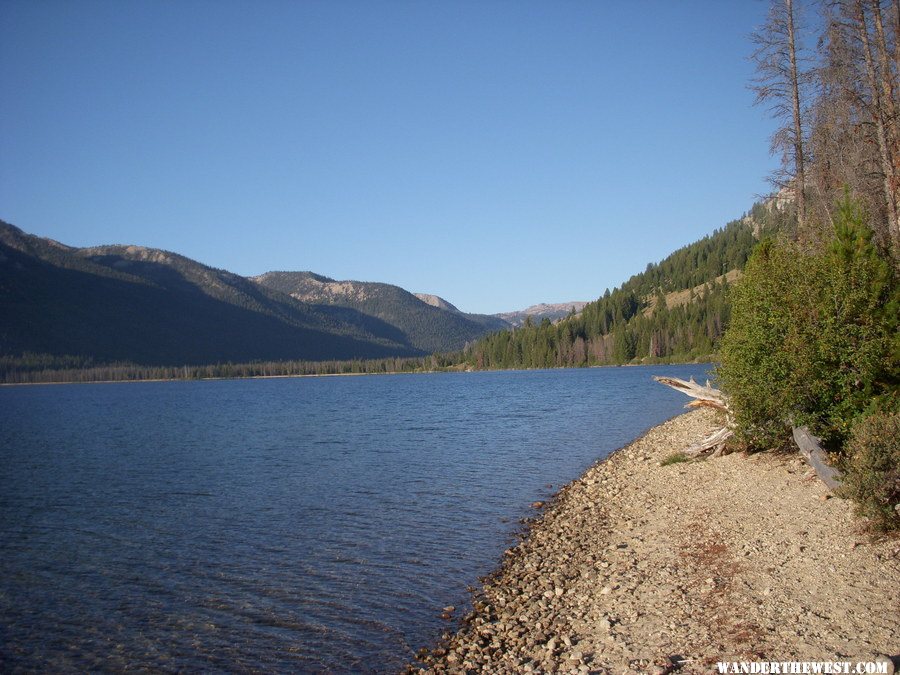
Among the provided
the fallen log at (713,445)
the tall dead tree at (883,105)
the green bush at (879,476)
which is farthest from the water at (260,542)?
the tall dead tree at (883,105)

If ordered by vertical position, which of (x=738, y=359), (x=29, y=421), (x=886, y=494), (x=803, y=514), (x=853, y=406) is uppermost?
(x=738, y=359)

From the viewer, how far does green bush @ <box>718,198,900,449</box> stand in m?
16.7

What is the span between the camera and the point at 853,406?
16.8m

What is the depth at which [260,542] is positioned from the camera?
18.5 meters

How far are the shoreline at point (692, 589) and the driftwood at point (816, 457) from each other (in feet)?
1.20

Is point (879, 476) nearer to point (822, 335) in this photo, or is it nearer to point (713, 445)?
point (822, 335)

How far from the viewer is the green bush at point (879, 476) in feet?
37.1

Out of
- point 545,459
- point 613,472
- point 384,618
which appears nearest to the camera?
point 384,618

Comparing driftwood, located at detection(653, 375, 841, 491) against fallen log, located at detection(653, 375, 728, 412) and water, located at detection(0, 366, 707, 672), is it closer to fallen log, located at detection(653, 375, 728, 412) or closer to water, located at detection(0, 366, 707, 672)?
→ fallen log, located at detection(653, 375, 728, 412)

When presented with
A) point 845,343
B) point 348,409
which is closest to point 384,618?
point 845,343

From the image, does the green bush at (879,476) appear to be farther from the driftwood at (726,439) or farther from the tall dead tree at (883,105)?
the tall dead tree at (883,105)

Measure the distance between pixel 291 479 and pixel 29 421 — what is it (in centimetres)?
5793

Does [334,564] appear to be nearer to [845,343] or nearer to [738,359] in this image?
[738,359]

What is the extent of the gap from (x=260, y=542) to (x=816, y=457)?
51.6ft
